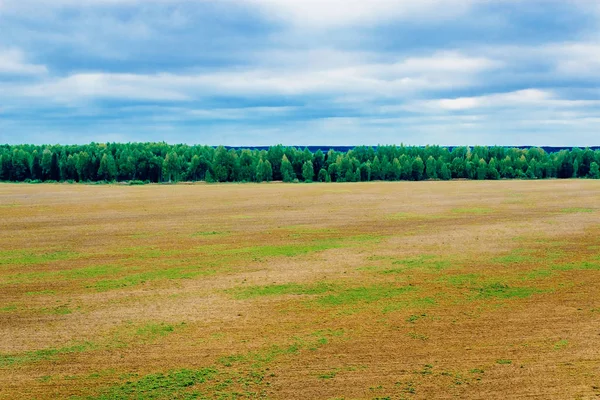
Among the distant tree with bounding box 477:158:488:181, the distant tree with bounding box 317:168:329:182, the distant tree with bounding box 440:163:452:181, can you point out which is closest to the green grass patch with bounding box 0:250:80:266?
the distant tree with bounding box 317:168:329:182

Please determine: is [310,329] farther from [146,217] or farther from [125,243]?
[146,217]

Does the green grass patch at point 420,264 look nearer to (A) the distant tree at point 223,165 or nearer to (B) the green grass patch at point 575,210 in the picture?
(B) the green grass patch at point 575,210

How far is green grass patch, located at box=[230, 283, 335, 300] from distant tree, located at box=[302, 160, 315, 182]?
5793 inches

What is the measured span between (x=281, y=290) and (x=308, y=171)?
14925 cm

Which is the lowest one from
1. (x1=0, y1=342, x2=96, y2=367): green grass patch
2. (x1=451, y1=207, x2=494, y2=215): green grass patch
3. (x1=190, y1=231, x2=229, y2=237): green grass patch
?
(x1=0, y1=342, x2=96, y2=367): green grass patch

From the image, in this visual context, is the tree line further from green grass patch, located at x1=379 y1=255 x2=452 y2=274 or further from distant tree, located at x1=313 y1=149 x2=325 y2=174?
green grass patch, located at x1=379 y1=255 x2=452 y2=274

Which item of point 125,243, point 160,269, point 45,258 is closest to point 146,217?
point 125,243

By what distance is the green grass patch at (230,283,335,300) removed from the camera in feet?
80.2

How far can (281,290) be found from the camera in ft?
82.5

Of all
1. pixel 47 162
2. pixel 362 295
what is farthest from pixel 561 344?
pixel 47 162

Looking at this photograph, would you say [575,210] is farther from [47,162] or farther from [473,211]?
[47,162]

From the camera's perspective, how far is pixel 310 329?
19719 millimetres

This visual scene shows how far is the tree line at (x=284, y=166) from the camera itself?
168m

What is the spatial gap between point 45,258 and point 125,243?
6.13m
